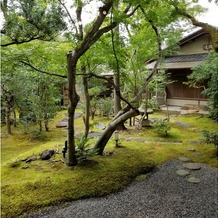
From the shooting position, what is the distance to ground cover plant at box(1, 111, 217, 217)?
3988mm

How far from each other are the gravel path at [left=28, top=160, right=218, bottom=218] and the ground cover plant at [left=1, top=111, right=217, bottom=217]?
26 cm

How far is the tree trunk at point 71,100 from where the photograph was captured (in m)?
4.43

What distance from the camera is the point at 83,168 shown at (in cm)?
501

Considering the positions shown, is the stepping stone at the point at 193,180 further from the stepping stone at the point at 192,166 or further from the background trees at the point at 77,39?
the background trees at the point at 77,39

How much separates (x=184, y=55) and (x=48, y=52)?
11441 mm

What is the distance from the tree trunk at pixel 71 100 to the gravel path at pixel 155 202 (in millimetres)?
1274

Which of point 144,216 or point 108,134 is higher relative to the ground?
point 108,134

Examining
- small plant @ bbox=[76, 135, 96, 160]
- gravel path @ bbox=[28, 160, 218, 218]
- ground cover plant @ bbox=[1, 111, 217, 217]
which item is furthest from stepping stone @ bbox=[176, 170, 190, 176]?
small plant @ bbox=[76, 135, 96, 160]

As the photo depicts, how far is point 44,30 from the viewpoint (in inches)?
140

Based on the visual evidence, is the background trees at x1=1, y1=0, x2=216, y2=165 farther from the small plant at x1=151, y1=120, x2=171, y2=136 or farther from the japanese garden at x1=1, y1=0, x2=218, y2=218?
the small plant at x1=151, y1=120, x2=171, y2=136

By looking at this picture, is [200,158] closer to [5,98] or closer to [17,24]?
[17,24]

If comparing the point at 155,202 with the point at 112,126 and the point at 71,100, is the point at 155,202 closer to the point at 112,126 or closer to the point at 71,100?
the point at 112,126

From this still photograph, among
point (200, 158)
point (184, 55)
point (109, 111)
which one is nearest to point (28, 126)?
point (109, 111)

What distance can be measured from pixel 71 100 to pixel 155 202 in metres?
2.73
